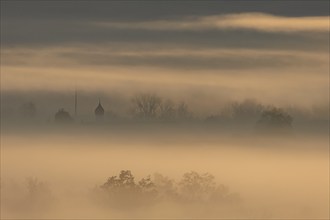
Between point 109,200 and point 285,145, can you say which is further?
point 285,145

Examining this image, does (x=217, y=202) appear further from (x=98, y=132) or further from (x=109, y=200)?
(x=98, y=132)

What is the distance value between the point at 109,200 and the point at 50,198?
369 cm

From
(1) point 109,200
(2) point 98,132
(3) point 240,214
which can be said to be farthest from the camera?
(2) point 98,132

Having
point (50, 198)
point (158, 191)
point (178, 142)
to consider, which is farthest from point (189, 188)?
point (178, 142)

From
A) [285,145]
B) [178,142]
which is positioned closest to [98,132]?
[178,142]

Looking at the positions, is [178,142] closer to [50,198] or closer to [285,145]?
[285,145]

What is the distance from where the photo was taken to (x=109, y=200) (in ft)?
294

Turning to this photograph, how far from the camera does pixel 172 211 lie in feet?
284

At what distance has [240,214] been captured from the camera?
276 feet

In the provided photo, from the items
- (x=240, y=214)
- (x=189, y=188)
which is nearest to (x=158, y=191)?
(x=189, y=188)

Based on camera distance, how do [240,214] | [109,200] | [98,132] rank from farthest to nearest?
[98,132], [109,200], [240,214]

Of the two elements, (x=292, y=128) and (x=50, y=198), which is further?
(x=292, y=128)

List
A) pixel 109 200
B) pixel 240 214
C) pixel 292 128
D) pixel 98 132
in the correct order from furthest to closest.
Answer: pixel 98 132
pixel 292 128
pixel 109 200
pixel 240 214

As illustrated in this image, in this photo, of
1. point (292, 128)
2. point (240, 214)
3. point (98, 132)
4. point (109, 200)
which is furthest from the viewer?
point (98, 132)
